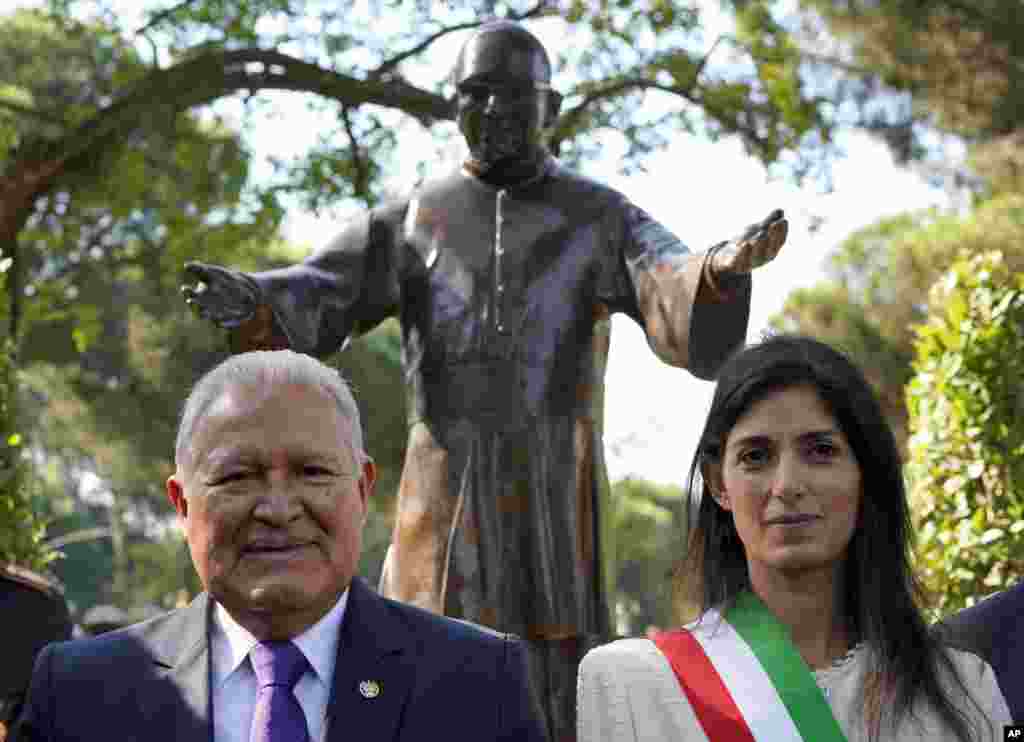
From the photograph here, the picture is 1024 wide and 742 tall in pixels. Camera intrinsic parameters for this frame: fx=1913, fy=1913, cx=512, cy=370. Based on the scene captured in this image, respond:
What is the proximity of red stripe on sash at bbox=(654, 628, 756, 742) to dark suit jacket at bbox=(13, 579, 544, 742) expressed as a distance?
26cm

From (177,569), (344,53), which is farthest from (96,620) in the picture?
(177,569)

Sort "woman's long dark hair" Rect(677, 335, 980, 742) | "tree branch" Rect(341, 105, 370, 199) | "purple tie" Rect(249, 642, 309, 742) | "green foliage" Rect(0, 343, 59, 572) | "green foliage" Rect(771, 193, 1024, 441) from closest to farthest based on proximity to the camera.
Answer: "purple tie" Rect(249, 642, 309, 742) → "woman's long dark hair" Rect(677, 335, 980, 742) → "green foliage" Rect(0, 343, 59, 572) → "tree branch" Rect(341, 105, 370, 199) → "green foliage" Rect(771, 193, 1024, 441)

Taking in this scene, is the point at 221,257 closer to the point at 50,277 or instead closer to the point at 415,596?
the point at 50,277

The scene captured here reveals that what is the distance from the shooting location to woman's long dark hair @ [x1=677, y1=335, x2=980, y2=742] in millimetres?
3162

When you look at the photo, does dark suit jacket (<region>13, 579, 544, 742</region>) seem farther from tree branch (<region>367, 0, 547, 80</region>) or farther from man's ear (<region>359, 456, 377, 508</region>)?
tree branch (<region>367, 0, 547, 80</region>)

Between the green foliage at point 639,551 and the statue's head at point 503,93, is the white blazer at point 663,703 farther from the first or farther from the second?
the green foliage at point 639,551

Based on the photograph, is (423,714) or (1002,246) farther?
(1002,246)

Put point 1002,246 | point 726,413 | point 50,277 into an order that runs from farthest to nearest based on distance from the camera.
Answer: point 1002,246
point 50,277
point 726,413

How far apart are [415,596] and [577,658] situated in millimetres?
457

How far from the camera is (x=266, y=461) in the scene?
316 cm

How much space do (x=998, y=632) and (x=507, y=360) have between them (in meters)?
1.90

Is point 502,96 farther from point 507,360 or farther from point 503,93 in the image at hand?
point 507,360

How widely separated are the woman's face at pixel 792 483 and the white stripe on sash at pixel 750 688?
0.16m

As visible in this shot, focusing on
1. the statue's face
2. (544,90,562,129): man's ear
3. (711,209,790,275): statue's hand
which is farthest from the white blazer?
(544,90,562,129): man's ear
